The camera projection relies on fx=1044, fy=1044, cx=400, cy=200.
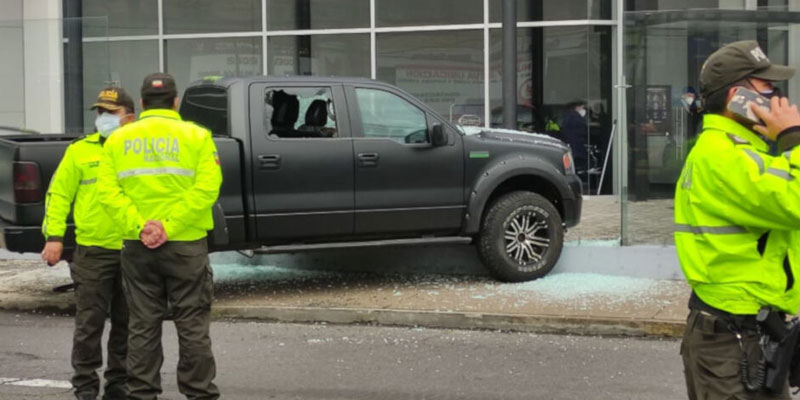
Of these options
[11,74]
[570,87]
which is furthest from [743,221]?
[11,74]

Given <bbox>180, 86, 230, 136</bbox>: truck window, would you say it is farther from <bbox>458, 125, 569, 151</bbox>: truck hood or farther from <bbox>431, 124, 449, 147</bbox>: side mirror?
<bbox>458, 125, 569, 151</bbox>: truck hood

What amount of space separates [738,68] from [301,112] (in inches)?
255

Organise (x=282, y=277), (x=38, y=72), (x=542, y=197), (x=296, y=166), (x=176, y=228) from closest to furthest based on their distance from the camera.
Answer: (x=176, y=228)
(x=296, y=166)
(x=542, y=197)
(x=282, y=277)
(x=38, y=72)

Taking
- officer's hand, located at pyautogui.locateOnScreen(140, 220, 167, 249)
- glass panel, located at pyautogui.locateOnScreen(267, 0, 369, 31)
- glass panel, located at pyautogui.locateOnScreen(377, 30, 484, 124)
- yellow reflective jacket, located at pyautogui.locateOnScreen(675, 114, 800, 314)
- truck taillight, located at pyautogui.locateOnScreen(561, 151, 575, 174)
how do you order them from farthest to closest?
glass panel, located at pyautogui.locateOnScreen(267, 0, 369, 31) → glass panel, located at pyautogui.locateOnScreen(377, 30, 484, 124) → truck taillight, located at pyautogui.locateOnScreen(561, 151, 575, 174) → officer's hand, located at pyautogui.locateOnScreen(140, 220, 167, 249) → yellow reflective jacket, located at pyautogui.locateOnScreen(675, 114, 800, 314)

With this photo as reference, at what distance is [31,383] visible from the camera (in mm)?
6984

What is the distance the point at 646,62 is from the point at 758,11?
135cm

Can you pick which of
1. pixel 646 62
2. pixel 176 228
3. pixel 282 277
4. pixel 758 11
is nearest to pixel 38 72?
pixel 282 277

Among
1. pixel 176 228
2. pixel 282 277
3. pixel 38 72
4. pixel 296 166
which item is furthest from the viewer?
pixel 38 72

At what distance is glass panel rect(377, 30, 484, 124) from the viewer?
1797 centimetres

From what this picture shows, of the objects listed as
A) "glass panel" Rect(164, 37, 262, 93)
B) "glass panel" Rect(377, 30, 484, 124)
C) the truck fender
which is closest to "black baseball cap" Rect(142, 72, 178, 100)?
the truck fender

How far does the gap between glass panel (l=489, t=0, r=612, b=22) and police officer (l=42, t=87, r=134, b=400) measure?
12043mm

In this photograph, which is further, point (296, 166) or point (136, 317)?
point (296, 166)

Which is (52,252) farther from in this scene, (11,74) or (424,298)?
(11,74)

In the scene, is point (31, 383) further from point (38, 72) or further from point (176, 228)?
point (38, 72)
